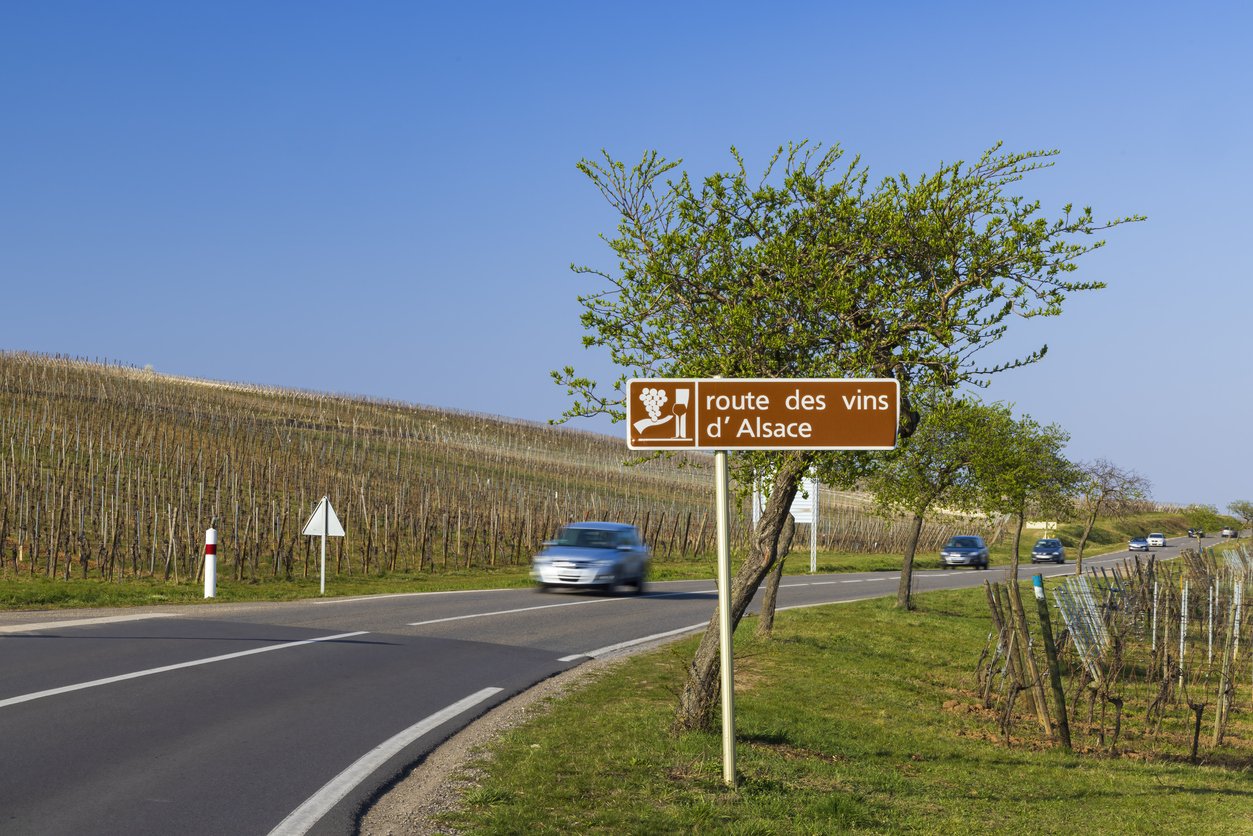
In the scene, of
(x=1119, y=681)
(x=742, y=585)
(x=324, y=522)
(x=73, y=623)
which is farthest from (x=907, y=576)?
(x=73, y=623)

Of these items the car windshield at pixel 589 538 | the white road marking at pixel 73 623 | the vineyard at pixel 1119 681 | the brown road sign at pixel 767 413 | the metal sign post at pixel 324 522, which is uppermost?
the brown road sign at pixel 767 413

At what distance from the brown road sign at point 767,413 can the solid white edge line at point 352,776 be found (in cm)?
289

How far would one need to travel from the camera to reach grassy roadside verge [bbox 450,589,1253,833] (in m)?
7.06

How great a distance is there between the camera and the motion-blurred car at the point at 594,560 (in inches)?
963

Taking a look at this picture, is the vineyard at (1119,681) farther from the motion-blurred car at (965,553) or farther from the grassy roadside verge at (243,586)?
the motion-blurred car at (965,553)

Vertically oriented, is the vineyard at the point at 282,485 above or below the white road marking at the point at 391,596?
above

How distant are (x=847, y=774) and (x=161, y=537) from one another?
26.0 m

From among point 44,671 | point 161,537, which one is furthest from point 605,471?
point 44,671

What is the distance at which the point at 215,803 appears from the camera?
264 inches

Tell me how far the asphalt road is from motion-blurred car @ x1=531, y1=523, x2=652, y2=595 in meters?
4.30

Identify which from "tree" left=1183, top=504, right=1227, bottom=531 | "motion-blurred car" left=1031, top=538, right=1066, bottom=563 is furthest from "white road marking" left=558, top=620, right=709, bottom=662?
"tree" left=1183, top=504, right=1227, bottom=531

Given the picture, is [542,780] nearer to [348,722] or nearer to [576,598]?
[348,722]

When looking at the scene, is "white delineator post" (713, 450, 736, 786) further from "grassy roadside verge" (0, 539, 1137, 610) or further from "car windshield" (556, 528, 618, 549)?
"car windshield" (556, 528, 618, 549)

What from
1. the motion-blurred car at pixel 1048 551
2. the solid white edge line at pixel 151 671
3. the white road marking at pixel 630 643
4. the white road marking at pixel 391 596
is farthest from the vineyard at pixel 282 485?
the motion-blurred car at pixel 1048 551
